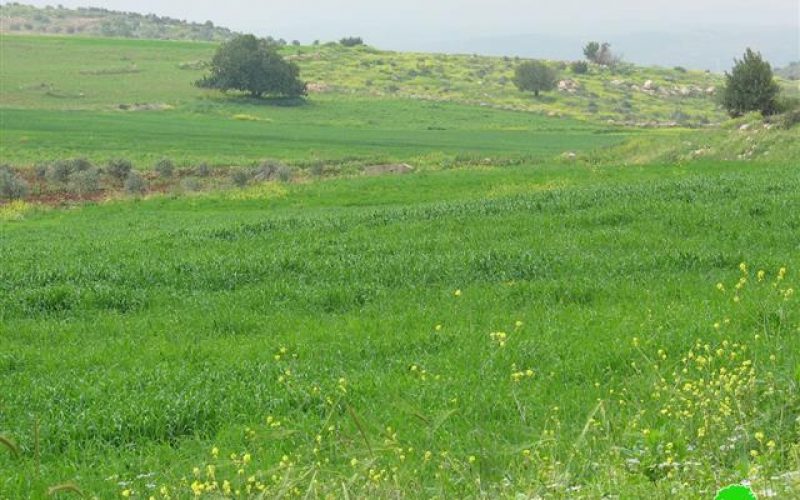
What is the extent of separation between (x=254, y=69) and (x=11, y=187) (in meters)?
52.7

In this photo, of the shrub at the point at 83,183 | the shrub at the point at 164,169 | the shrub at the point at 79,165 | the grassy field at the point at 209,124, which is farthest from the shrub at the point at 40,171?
the shrub at the point at 164,169

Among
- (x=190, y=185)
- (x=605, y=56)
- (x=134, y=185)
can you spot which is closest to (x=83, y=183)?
(x=134, y=185)

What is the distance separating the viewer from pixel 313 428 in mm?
8609

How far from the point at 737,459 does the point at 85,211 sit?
3121 centimetres

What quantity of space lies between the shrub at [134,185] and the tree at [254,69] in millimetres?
47112

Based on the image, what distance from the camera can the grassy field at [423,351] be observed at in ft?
21.4

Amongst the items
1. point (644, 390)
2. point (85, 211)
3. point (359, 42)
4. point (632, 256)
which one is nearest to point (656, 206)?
point (632, 256)

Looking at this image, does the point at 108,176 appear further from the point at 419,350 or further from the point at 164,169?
the point at 419,350

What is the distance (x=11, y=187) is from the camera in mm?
38938

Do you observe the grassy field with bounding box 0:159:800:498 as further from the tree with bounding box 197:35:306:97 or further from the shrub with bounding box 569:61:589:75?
the shrub with bounding box 569:61:589:75

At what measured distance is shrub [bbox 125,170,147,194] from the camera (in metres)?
41.8

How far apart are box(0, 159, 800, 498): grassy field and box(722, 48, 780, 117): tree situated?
30984 millimetres

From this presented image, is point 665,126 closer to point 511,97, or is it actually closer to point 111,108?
point 511,97

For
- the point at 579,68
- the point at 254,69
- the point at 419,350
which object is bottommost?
the point at 419,350
